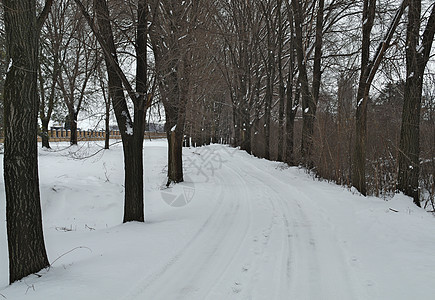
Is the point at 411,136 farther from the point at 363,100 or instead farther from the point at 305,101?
the point at 305,101

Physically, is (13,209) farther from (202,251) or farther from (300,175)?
(300,175)

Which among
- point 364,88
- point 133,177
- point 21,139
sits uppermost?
point 364,88

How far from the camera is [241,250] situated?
458 centimetres

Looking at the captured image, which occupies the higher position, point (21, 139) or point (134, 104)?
point (134, 104)

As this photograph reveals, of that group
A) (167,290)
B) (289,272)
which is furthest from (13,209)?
(289,272)

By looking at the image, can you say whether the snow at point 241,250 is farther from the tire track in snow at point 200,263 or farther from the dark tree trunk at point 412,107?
the dark tree trunk at point 412,107

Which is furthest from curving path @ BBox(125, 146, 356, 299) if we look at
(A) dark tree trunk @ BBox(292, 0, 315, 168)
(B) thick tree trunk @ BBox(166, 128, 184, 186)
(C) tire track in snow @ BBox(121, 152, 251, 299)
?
(A) dark tree trunk @ BBox(292, 0, 315, 168)

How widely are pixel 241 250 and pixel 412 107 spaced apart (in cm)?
699

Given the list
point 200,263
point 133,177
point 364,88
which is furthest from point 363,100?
point 200,263

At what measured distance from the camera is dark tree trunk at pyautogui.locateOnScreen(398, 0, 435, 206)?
7840 mm

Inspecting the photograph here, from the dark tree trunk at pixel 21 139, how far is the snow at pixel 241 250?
42 centimetres

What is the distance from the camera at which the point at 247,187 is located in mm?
10492

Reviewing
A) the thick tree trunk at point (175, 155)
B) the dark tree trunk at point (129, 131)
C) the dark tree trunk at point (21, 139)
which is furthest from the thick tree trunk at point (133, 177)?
the thick tree trunk at point (175, 155)

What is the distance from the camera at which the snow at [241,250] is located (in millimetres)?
3354
